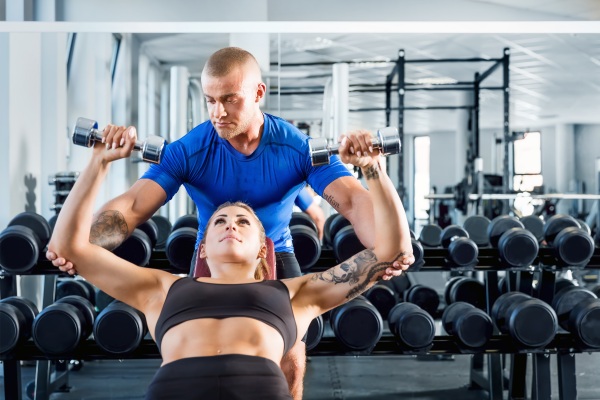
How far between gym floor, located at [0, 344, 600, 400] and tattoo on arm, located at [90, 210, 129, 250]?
1.78 metres

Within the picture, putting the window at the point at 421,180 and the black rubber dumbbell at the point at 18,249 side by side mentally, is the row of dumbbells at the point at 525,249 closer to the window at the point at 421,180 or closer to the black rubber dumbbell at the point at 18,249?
A: the black rubber dumbbell at the point at 18,249

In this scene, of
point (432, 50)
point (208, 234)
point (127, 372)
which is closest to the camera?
point (208, 234)

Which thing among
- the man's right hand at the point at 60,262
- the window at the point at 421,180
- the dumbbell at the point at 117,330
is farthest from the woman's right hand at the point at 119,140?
the window at the point at 421,180

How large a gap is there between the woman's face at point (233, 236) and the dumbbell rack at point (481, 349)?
1.01 metres

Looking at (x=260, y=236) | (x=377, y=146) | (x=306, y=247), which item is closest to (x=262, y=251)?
(x=260, y=236)

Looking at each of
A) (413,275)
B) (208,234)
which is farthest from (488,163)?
(208,234)

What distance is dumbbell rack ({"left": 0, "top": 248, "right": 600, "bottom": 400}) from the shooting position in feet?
8.79

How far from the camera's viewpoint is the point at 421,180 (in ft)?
28.6

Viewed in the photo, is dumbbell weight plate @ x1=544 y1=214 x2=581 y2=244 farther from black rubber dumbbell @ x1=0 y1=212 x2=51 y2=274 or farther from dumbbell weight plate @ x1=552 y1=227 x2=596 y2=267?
black rubber dumbbell @ x1=0 y1=212 x2=51 y2=274

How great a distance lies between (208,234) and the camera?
1865mm

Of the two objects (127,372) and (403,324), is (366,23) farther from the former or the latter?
(127,372)

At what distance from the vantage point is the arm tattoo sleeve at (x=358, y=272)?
1.85 metres

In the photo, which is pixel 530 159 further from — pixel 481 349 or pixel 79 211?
pixel 79 211

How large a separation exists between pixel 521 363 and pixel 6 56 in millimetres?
2981
